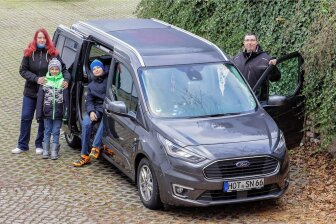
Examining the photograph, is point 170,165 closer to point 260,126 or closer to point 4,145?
point 260,126

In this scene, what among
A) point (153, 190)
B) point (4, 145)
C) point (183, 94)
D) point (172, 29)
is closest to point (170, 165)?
point (153, 190)

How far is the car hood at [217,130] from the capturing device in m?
9.59

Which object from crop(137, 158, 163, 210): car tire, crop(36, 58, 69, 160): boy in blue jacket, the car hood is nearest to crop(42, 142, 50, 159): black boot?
crop(36, 58, 69, 160): boy in blue jacket

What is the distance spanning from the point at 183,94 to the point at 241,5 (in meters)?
4.76

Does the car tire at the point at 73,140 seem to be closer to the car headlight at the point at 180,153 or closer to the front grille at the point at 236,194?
the car headlight at the point at 180,153

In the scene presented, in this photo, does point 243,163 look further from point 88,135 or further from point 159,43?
point 88,135

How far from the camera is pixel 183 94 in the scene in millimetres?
10500

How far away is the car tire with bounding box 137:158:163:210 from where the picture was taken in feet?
31.9

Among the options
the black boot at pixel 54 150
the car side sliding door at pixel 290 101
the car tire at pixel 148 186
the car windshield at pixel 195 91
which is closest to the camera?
the car tire at pixel 148 186

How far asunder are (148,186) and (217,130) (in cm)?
111

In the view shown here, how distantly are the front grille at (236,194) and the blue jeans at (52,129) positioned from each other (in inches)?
142

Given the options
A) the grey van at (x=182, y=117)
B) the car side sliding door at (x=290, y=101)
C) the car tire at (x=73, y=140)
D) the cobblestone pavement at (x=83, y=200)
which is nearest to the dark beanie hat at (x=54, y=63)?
the grey van at (x=182, y=117)

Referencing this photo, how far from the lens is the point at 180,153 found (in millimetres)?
9430

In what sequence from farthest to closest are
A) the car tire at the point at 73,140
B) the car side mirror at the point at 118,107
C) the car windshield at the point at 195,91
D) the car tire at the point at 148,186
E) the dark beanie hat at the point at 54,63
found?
the car tire at the point at 73,140, the dark beanie hat at the point at 54,63, the car side mirror at the point at 118,107, the car windshield at the point at 195,91, the car tire at the point at 148,186
